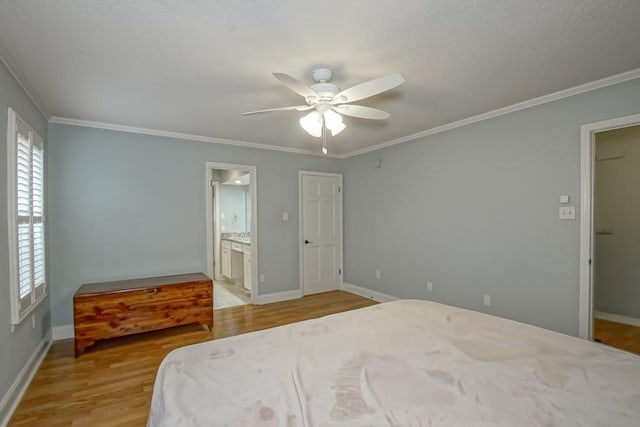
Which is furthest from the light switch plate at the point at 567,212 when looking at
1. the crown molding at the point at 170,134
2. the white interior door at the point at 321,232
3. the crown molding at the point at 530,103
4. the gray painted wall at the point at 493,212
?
the crown molding at the point at 170,134

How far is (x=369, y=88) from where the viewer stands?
2.00m

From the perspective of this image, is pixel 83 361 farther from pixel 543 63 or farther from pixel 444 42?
pixel 543 63

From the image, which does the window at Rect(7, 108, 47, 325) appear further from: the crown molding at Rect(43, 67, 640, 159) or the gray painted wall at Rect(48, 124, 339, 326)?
the crown molding at Rect(43, 67, 640, 159)

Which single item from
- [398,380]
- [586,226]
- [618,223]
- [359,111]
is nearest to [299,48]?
[359,111]

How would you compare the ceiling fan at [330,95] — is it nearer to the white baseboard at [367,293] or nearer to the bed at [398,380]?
the bed at [398,380]

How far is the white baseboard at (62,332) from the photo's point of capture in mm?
3354

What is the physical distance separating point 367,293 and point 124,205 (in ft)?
11.7

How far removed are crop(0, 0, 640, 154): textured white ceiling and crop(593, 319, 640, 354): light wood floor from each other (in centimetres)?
251

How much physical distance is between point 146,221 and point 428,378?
3634 mm

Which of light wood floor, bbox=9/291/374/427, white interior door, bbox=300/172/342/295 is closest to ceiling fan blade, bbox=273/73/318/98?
light wood floor, bbox=9/291/374/427

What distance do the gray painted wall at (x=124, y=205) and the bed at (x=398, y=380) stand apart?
8.57 feet

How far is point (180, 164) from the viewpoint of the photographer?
13.2 feet

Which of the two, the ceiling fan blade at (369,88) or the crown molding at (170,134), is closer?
the ceiling fan blade at (369,88)

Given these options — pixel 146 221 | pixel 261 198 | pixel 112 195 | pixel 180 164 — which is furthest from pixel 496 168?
pixel 112 195
